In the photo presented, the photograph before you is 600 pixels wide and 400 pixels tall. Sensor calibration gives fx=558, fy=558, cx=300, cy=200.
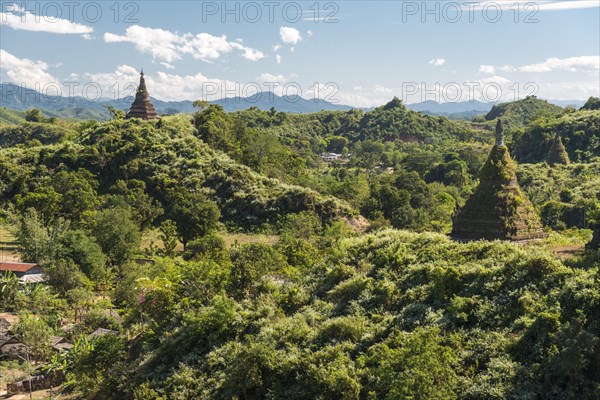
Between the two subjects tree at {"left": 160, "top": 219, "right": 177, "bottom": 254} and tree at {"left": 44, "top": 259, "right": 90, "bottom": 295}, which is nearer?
tree at {"left": 44, "top": 259, "right": 90, "bottom": 295}

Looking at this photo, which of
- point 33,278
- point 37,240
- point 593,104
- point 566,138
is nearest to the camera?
point 33,278

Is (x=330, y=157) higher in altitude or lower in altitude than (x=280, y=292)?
higher

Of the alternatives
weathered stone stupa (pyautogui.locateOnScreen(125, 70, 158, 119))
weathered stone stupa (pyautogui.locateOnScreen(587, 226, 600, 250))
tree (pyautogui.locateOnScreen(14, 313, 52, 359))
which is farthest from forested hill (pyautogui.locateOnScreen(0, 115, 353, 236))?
weathered stone stupa (pyautogui.locateOnScreen(587, 226, 600, 250))

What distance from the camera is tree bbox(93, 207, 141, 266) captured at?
42.3 m

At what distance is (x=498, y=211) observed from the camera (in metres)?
28.1

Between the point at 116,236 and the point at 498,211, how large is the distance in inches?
1101

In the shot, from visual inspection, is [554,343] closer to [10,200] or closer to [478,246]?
[478,246]

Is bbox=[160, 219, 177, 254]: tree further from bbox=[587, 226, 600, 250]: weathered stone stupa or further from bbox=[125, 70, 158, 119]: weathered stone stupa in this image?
bbox=[587, 226, 600, 250]: weathered stone stupa

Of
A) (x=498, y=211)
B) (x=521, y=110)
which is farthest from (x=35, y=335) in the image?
(x=521, y=110)

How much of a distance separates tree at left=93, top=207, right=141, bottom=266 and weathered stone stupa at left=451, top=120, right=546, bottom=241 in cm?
2501

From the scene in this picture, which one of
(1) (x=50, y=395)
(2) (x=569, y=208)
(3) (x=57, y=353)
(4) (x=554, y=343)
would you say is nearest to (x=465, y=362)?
(4) (x=554, y=343)

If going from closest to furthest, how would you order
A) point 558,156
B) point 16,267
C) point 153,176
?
point 16,267
point 153,176
point 558,156

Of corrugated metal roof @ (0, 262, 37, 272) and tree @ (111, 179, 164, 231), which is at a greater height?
tree @ (111, 179, 164, 231)

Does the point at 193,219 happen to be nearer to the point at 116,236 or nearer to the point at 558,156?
the point at 116,236
